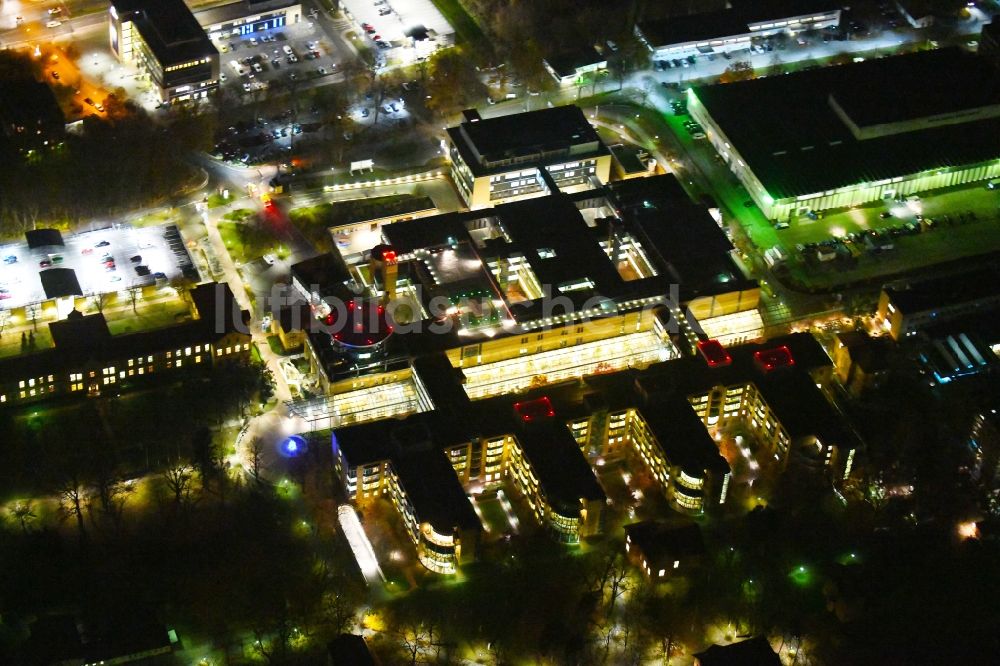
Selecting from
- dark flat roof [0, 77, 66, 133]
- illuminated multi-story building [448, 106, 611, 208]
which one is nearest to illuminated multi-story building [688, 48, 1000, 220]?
illuminated multi-story building [448, 106, 611, 208]

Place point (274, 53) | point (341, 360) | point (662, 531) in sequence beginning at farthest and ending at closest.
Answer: point (274, 53) → point (341, 360) → point (662, 531)

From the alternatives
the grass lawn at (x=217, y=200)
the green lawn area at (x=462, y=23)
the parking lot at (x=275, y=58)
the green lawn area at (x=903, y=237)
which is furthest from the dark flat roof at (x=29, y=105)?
the green lawn area at (x=903, y=237)

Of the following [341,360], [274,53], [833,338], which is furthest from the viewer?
[274,53]

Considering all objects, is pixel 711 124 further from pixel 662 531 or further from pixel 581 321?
pixel 662 531

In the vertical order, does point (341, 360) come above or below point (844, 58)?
below

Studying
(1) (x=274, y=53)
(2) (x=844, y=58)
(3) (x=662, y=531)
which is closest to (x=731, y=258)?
(3) (x=662, y=531)

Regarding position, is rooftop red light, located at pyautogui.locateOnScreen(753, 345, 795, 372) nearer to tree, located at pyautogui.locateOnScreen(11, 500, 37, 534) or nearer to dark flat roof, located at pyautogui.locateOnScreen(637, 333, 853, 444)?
dark flat roof, located at pyautogui.locateOnScreen(637, 333, 853, 444)

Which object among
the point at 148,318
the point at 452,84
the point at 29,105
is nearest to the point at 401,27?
the point at 452,84
